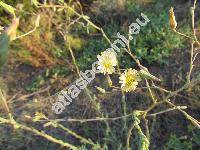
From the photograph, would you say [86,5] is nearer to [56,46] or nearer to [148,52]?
[56,46]

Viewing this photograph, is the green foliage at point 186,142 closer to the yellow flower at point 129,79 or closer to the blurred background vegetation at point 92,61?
the blurred background vegetation at point 92,61

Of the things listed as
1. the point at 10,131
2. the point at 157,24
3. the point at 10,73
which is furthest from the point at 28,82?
the point at 157,24

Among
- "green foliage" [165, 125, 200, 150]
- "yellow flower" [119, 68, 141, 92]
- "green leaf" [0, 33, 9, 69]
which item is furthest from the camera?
"green foliage" [165, 125, 200, 150]

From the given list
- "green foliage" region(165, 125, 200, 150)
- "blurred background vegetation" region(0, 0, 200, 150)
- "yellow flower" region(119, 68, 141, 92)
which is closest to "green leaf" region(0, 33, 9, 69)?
"yellow flower" region(119, 68, 141, 92)

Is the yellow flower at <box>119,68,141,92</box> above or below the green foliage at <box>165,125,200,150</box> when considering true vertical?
above

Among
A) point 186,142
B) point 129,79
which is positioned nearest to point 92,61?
point 186,142

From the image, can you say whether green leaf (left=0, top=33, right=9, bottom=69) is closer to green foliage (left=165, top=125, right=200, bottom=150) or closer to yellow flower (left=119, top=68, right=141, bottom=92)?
yellow flower (left=119, top=68, right=141, bottom=92)

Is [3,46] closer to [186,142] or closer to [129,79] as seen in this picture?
[129,79]

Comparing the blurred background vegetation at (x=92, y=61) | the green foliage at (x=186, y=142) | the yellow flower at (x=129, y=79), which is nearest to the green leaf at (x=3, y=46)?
the yellow flower at (x=129, y=79)
